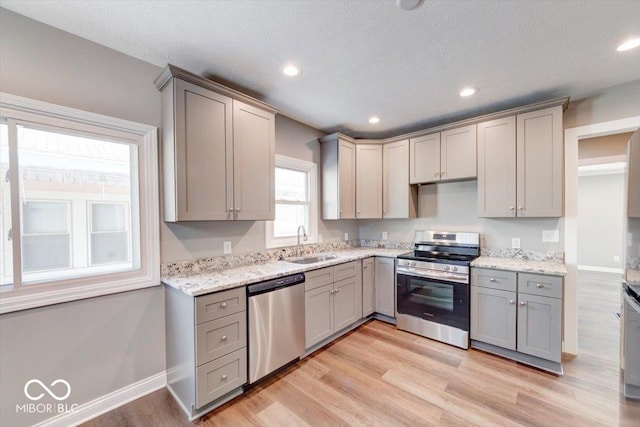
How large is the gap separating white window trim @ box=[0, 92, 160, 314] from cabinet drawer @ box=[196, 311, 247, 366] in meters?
0.67

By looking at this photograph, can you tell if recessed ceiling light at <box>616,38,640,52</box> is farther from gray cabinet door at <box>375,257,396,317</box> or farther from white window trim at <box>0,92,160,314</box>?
white window trim at <box>0,92,160,314</box>

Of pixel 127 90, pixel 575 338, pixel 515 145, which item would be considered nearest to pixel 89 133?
pixel 127 90

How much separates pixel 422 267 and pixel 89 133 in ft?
11.0

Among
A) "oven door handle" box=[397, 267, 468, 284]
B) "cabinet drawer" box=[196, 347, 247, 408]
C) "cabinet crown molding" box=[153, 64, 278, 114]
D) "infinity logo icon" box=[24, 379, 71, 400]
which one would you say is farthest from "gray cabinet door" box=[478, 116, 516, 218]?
"infinity logo icon" box=[24, 379, 71, 400]

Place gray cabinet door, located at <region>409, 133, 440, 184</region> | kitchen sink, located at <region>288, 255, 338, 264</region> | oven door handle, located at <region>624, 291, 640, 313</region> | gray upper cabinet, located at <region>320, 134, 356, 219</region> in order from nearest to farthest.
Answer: oven door handle, located at <region>624, 291, 640, 313</region> < kitchen sink, located at <region>288, 255, 338, 264</region> < gray cabinet door, located at <region>409, 133, 440, 184</region> < gray upper cabinet, located at <region>320, 134, 356, 219</region>

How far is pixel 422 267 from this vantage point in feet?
10.1

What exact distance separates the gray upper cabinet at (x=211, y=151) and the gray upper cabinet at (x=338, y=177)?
122cm

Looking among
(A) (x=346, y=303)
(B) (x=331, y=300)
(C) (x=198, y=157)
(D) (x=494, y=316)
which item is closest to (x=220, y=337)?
(B) (x=331, y=300)

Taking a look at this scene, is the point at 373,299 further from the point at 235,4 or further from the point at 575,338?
the point at 235,4

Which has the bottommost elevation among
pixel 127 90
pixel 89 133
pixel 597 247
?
pixel 597 247

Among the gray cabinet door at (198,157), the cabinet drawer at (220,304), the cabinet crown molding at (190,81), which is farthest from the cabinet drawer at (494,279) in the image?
the cabinet crown molding at (190,81)

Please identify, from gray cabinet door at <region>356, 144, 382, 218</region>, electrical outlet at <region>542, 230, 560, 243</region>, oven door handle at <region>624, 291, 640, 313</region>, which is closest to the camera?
oven door handle at <region>624, 291, 640, 313</region>

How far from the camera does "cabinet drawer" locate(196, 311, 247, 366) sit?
183cm

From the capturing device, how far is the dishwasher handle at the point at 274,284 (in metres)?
2.11
